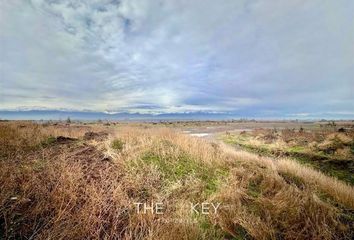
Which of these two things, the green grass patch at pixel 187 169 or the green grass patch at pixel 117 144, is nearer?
the green grass patch at pixel 187 169

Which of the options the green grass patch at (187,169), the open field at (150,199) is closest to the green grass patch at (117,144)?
the open field at (150,199)

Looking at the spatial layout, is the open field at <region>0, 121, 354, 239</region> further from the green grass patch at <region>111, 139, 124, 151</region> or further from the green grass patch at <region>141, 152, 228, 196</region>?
the green grass patch at <region>111, 139, 124, 151</region>

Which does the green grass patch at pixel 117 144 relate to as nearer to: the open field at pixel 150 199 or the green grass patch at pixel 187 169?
Result: the open field at pixel 150 199

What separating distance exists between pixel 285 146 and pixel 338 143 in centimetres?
460

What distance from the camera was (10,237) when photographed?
4219 mm

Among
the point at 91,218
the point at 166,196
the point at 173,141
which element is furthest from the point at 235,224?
the point at 173,141

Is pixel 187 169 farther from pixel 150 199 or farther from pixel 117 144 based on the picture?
pixel 117 144

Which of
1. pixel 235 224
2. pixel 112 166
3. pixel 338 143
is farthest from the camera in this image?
pixel 338 143

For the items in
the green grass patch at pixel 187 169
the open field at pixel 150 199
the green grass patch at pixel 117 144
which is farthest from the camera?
the green grass patch at pixel 117 144

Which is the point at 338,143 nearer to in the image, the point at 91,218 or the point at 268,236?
the point at 268,236

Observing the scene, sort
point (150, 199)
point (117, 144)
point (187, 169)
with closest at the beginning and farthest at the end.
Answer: point (150, 199) < point (187, 169) < point (117, 144)

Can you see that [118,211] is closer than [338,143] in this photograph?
Yes

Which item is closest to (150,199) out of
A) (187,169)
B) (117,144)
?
(187,169)

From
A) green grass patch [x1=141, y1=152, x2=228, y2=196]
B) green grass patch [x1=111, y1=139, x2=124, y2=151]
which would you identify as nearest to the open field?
green grass patch [x1=141, y1=152, x2=228, y2=196]
